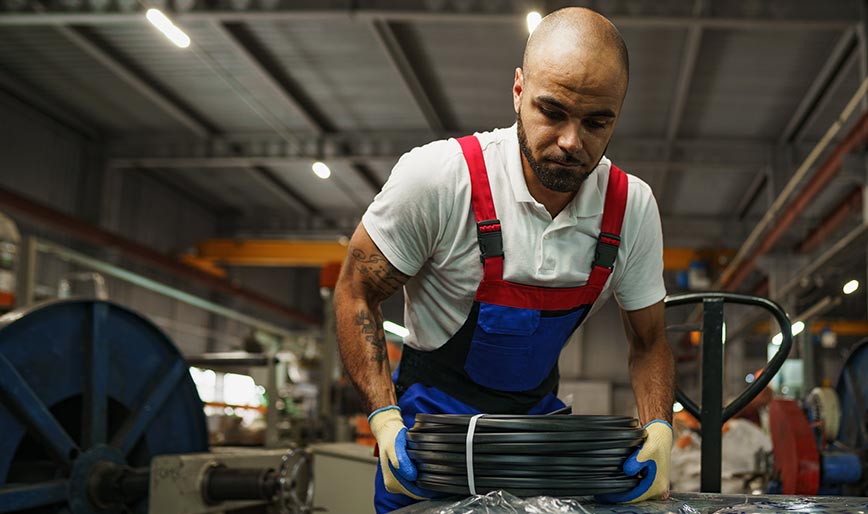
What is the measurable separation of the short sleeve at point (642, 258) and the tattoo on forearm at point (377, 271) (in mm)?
500

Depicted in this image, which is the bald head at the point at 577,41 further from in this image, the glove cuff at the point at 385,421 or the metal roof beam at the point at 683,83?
the metal roof beam at the point at 683,83

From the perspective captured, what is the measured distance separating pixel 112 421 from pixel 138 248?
7.58 metres

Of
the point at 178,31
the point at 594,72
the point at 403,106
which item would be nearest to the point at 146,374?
the point at 594,72

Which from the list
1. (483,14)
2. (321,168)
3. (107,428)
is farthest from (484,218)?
(321,168)

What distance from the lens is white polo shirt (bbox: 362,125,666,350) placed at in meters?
1.76

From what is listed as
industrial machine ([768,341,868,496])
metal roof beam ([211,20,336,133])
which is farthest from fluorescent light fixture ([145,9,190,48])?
→ industrial machine ([768,341,868,496])

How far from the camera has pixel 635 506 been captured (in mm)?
1449

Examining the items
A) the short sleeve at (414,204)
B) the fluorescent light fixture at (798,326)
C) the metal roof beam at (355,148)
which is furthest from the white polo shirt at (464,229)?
the metal roof beam at (355,148)

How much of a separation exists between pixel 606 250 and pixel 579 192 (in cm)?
14

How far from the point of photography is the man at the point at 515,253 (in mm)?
1695

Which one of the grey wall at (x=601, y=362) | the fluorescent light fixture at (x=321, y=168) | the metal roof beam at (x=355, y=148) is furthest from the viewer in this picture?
the grey wall at (x=601, y=362)

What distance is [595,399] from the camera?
54.6ft

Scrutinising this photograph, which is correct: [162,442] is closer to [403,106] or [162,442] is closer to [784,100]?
[403,106]

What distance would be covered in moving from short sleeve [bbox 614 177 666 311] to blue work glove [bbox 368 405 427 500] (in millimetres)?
613
